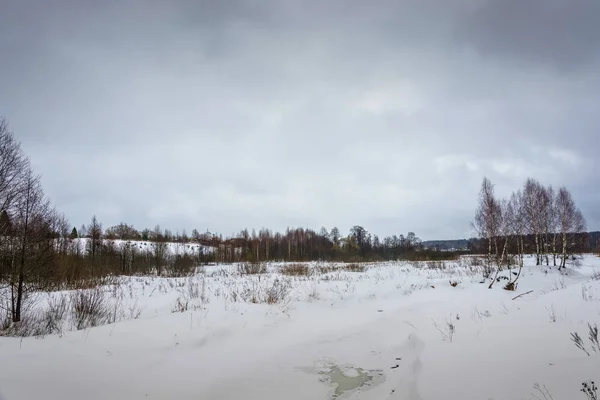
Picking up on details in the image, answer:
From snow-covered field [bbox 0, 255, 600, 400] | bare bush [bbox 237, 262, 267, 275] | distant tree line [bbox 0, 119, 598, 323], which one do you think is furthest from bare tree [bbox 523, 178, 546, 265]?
bare bush [bbox 237, 262, 267, 275]

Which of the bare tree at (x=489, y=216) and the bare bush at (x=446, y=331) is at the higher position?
the bare tree at (x=489, y=216)

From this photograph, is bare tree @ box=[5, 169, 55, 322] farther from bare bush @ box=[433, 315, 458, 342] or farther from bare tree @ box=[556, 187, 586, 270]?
bare tree @ box=[556, 187, 586, 270]

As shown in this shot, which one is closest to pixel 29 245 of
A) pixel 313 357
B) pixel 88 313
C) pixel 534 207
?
pixel 88 313

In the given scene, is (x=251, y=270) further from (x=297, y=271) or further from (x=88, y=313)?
(x=88, y=313)

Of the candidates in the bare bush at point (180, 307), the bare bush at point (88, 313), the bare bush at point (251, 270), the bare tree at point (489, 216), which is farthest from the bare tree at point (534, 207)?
the bare bush at point (88, 313)

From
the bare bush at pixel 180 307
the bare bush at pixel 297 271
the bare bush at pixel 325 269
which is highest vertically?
the bare bush at pixel 180 307

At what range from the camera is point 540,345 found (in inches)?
178

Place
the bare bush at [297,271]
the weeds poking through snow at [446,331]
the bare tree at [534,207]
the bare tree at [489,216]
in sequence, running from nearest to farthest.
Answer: the weeds poking through snow at [446,331] → the bare tree at [489,216] → the bare bush at [297,271] → the bare tree at [534,207]

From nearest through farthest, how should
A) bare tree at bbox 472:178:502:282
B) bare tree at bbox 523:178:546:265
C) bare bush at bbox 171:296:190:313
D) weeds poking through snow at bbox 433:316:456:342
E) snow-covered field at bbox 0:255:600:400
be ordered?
snow-covered field at bbox 0:255:600:400, weeds poking through snow at bbox 433:316:456:342, bare bush at bbox 171:296:190:313, bare tree at bbox 472:178:502:282, bare tree at bbox 523:178:546:265

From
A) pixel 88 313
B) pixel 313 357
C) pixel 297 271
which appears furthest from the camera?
pixel 297 271

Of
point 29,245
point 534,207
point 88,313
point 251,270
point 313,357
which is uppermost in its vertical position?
point 534,207

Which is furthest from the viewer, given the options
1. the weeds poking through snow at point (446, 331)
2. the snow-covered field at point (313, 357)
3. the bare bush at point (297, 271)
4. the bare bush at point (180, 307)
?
the bare bush at point (297, 271)

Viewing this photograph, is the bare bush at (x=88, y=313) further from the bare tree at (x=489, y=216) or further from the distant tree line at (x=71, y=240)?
the bare tree at (x=489, y=216)

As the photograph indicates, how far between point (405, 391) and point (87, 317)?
24.8 ft
